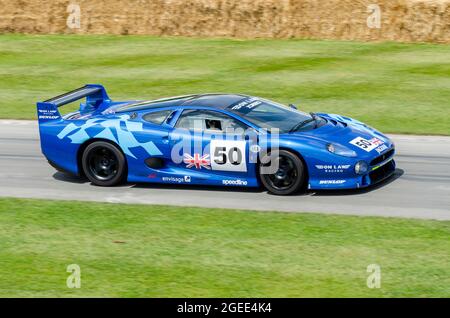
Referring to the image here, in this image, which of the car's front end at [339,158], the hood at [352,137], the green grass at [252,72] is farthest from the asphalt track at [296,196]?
the green grass at [252,72]

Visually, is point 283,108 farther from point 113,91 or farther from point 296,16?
point 296,16

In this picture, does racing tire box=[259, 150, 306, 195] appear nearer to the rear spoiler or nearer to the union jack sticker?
the union jack sticker

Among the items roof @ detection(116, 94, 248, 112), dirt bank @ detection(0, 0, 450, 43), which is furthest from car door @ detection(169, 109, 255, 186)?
dirt bank @ detection(0, 0, 450, 43)

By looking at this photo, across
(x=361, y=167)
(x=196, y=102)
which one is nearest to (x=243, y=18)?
(x=196, y=102)

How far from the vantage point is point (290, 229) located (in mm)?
11938

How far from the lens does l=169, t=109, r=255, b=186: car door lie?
13.7 m

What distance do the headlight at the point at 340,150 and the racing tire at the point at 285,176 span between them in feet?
1.53

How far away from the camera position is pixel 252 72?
79.3 feet

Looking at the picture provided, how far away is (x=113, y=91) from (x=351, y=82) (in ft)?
18.4

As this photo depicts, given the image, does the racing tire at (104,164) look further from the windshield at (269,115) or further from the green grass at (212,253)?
the windshield at (269,115)

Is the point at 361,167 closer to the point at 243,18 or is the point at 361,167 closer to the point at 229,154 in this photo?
the point at 229,154

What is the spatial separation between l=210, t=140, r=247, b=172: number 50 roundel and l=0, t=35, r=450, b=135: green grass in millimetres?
5235

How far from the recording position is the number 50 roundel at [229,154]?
44.9ft
